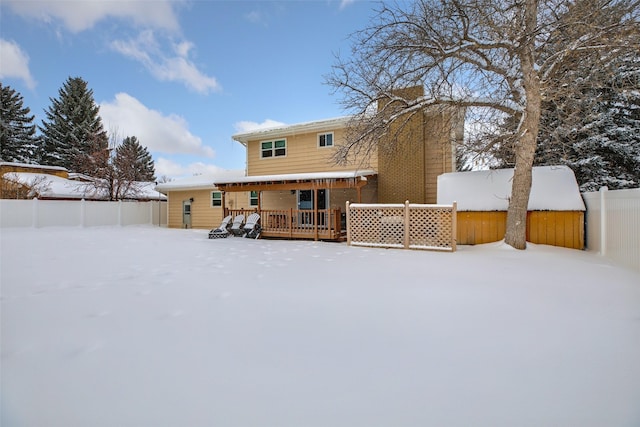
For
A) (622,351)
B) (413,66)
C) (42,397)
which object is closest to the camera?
(42,397)

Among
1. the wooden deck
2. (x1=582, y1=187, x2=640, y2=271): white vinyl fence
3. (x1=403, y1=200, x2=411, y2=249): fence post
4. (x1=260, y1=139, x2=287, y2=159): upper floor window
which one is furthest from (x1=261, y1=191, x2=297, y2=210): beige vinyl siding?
(x1=582, y1=187, x2=640, y2=271): white vinyl fence

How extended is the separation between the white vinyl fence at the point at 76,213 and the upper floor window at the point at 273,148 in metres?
8.75

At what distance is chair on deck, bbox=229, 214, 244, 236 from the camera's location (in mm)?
12109

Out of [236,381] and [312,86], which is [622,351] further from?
[312,86]

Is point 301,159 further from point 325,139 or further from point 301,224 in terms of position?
Result: point 301,224

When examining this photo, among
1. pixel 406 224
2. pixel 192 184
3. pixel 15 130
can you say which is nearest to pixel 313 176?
pixel 406 224

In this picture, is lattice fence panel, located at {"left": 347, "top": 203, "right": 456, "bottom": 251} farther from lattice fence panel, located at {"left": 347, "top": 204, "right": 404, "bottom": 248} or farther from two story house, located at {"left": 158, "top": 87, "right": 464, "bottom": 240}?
two story house, located at {"left": 158, "top": 87, "right": 464, "bottom": 240}

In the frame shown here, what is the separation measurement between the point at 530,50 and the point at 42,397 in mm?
9748

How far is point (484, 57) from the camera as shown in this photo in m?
7.95

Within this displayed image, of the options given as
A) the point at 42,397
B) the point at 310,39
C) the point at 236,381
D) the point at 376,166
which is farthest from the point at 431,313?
the point at 310,39

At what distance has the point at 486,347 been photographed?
2.58 m

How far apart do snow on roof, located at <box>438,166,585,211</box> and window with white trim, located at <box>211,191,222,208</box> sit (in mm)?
11134

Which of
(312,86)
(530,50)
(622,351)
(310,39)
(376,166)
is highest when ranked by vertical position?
(310,39)

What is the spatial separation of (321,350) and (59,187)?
25.7 metres
